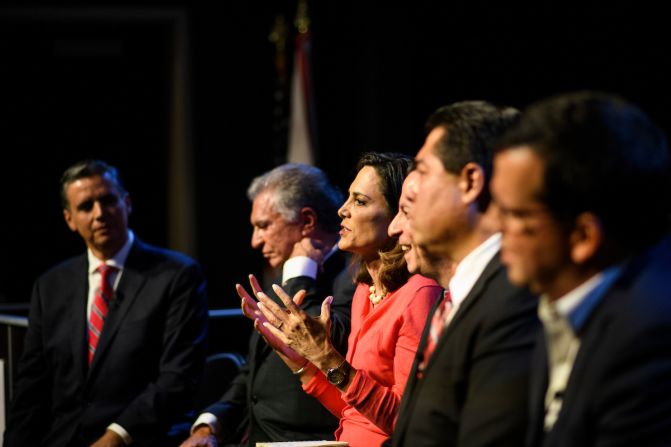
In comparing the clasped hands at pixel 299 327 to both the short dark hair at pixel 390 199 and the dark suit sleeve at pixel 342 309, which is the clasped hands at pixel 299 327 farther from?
the dark suit sleeve at pixel 342 309

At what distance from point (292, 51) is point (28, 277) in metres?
2.94

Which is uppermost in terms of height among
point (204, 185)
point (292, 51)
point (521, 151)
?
point (292, 51)

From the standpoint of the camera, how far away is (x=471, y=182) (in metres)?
1.86

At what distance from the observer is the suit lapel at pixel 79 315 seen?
3.62 metres

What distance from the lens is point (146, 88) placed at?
770cm

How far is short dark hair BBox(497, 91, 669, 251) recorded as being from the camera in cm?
138

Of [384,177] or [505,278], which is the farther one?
[384,177]

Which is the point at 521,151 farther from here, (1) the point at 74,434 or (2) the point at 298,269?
(1) the point at 74,434

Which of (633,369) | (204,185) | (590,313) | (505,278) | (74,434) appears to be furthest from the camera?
(204,185)

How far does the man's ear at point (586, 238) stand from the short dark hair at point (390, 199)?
128cm

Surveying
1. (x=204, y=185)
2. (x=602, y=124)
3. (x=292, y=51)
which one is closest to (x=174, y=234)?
(x=204, y=185)

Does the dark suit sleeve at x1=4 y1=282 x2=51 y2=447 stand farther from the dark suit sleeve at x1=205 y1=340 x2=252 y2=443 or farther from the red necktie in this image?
the dark suit sleeve at x1=205 y1=340 x2=252 y2=443

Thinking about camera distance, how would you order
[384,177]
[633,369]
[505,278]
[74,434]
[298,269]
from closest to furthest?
[633,369]
[505,278]
[384,177]
[298,269]
[74,434]

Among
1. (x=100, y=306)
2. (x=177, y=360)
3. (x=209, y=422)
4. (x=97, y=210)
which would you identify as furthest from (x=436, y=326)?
(x=97, y=210)
